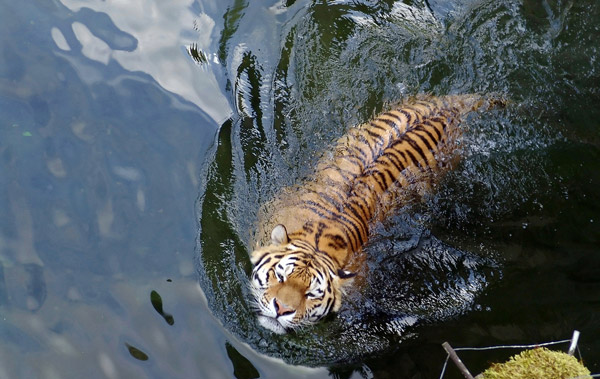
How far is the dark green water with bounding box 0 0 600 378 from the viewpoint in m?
3.80

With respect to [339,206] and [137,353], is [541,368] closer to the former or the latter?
[339,206]

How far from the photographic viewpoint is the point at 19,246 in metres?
3.93

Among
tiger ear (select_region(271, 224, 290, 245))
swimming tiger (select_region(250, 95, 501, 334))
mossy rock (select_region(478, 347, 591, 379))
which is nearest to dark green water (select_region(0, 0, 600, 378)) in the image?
swimming tiger (select_region(250, 95, 501, 334))

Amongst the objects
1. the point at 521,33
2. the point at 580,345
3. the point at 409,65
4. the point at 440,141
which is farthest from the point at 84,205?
the point at 521,33

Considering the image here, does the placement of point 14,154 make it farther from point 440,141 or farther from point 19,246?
point 440,141

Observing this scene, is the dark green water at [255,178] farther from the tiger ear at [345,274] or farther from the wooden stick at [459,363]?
the wooden stick at [459,363]

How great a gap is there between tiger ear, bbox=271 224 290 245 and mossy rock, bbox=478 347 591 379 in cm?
164

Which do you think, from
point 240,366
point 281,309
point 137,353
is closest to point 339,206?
point 281,309

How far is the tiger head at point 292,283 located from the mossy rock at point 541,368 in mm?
1247

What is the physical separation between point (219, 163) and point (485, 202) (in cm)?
219

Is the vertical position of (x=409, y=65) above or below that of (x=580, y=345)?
above

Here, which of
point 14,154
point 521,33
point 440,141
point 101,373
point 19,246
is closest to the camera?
point 101,373

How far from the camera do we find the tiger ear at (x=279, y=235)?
12.5 feet

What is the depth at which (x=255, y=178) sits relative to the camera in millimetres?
4586
